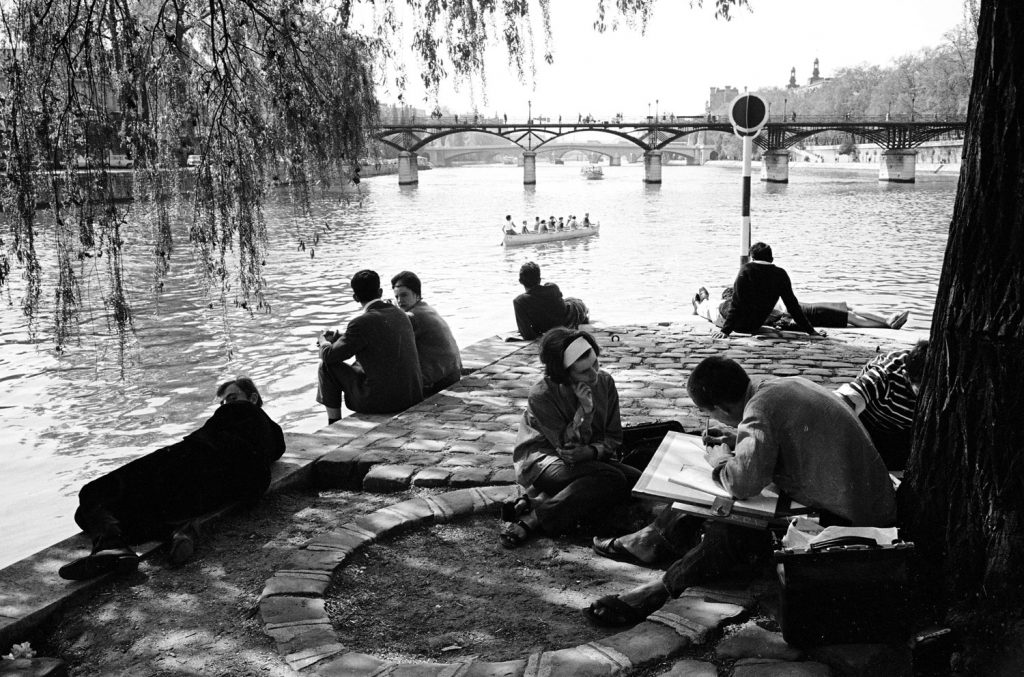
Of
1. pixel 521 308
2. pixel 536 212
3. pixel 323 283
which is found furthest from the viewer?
pixel 536 212

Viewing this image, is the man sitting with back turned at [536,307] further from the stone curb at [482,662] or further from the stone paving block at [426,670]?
the stone paving block at [426,670]

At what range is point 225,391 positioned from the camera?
4848 mm

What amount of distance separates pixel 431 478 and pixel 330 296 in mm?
14524

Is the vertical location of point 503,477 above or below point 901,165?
below

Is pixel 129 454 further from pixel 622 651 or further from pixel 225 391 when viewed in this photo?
pixel 622 651

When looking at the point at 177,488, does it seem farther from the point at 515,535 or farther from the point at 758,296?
the point at 758,296

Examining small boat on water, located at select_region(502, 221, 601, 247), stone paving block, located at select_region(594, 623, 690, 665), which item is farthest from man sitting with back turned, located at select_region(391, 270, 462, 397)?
small boat on water, located at select_region(502, 221, 601, 247)

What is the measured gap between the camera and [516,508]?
4.20 metres

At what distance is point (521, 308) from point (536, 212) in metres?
39.9

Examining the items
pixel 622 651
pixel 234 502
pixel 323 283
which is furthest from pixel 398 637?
pixel 323 283

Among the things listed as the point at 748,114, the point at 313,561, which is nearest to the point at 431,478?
the point at 313,561

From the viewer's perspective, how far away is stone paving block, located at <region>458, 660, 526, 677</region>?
9.40 ft

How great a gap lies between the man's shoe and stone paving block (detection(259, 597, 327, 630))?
2.24ft

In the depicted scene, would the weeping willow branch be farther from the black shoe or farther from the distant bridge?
the distant bridge
